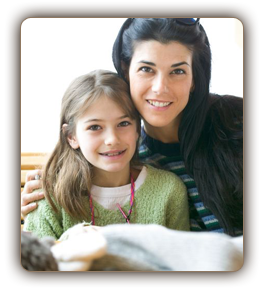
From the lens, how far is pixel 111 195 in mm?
1036

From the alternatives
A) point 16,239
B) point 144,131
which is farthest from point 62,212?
point 144,131

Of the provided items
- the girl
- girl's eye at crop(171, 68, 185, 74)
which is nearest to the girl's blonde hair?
the girl

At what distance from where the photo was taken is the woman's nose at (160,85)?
3.31ft

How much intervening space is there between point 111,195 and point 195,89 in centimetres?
32

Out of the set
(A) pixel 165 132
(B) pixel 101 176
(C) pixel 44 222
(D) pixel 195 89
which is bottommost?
(C) pixel 44 222

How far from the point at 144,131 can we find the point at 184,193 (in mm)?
178

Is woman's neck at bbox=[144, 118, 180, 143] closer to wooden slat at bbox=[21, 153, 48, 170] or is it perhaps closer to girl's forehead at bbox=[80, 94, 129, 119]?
girl's forehead at bbox=[80, 94, 129, 119]

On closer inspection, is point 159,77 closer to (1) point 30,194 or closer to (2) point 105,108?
(2) point 105,108

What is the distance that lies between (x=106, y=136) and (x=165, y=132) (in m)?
0.20

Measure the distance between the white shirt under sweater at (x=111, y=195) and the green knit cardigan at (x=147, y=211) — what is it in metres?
0.01

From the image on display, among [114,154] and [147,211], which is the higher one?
[114,154]

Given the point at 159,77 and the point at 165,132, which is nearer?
the point at 159,77

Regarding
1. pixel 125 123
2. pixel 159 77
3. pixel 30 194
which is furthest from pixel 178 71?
pixel 30 194

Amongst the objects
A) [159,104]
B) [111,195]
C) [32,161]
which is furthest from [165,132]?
[32,161]
